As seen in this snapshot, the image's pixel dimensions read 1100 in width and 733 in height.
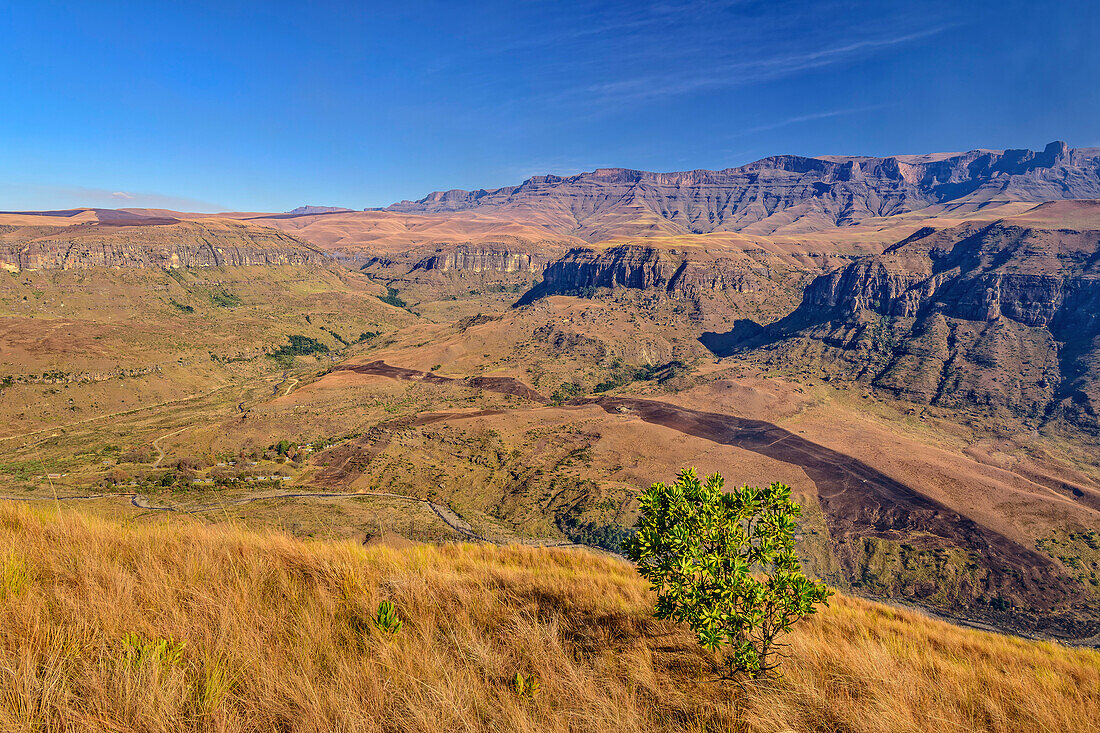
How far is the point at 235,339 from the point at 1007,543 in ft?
599

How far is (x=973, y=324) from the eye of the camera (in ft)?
380

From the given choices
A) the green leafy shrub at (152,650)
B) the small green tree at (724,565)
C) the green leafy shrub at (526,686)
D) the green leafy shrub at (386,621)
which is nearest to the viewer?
the green leafy shrub at (152,650)

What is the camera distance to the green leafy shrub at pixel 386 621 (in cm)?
554

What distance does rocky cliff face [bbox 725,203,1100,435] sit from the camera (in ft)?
321

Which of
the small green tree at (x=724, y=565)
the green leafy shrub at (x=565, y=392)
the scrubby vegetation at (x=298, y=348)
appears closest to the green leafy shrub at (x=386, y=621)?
the small green tree at (x=724, y=565)

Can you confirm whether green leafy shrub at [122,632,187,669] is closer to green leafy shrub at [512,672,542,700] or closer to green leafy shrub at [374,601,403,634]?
green leafy shrub at [374,601,403,634]

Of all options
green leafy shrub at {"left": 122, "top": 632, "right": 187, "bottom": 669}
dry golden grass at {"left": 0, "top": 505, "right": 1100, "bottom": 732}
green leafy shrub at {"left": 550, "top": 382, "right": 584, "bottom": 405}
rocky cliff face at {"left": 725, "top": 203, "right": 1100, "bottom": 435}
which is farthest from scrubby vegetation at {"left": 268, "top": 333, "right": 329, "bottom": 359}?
green leafy shrub at {"left": 122, "top": 632, "right": 187, "bottom": 669}

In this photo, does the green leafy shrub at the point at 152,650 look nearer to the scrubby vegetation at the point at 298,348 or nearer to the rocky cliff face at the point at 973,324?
the rocky cliff face at the point at 973,324

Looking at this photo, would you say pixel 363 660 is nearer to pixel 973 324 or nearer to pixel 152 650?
pixel 152 650

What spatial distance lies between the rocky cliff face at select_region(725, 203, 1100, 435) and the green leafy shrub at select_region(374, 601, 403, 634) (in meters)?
123

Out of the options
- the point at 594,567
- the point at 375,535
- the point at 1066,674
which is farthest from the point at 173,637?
the point at 375,535

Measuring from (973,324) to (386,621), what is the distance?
153 meters

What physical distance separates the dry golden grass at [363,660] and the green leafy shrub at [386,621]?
115mm

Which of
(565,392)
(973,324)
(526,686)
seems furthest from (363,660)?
(973,324)
